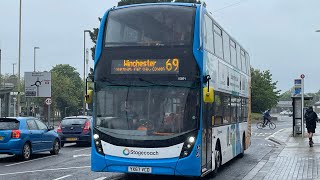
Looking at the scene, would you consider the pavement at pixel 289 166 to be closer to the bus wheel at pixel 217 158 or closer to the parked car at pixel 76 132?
the bus wheel at pixel 217 158

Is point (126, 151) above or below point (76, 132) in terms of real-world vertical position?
above

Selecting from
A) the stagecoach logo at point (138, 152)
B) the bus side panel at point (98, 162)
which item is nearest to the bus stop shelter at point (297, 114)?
the stagecoach logo at point (138, 152)

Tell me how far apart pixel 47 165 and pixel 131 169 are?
5.72 meters

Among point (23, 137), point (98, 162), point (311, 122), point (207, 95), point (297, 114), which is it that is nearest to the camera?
point (207, 95)

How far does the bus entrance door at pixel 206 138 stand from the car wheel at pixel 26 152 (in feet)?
25.5

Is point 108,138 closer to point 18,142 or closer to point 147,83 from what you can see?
point 147,83

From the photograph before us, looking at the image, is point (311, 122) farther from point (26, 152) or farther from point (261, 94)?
point (261, 94)

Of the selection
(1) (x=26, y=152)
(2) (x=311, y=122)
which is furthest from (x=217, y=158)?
(2) (x=311, y=122)

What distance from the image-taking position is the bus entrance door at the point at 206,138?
35.8ft

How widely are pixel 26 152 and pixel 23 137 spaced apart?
60 centimetres

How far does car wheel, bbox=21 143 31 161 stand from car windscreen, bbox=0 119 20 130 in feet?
2.38

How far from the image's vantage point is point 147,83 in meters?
10.8

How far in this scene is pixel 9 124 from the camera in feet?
55.7

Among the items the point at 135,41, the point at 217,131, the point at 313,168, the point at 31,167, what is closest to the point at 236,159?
the point at 313,168
